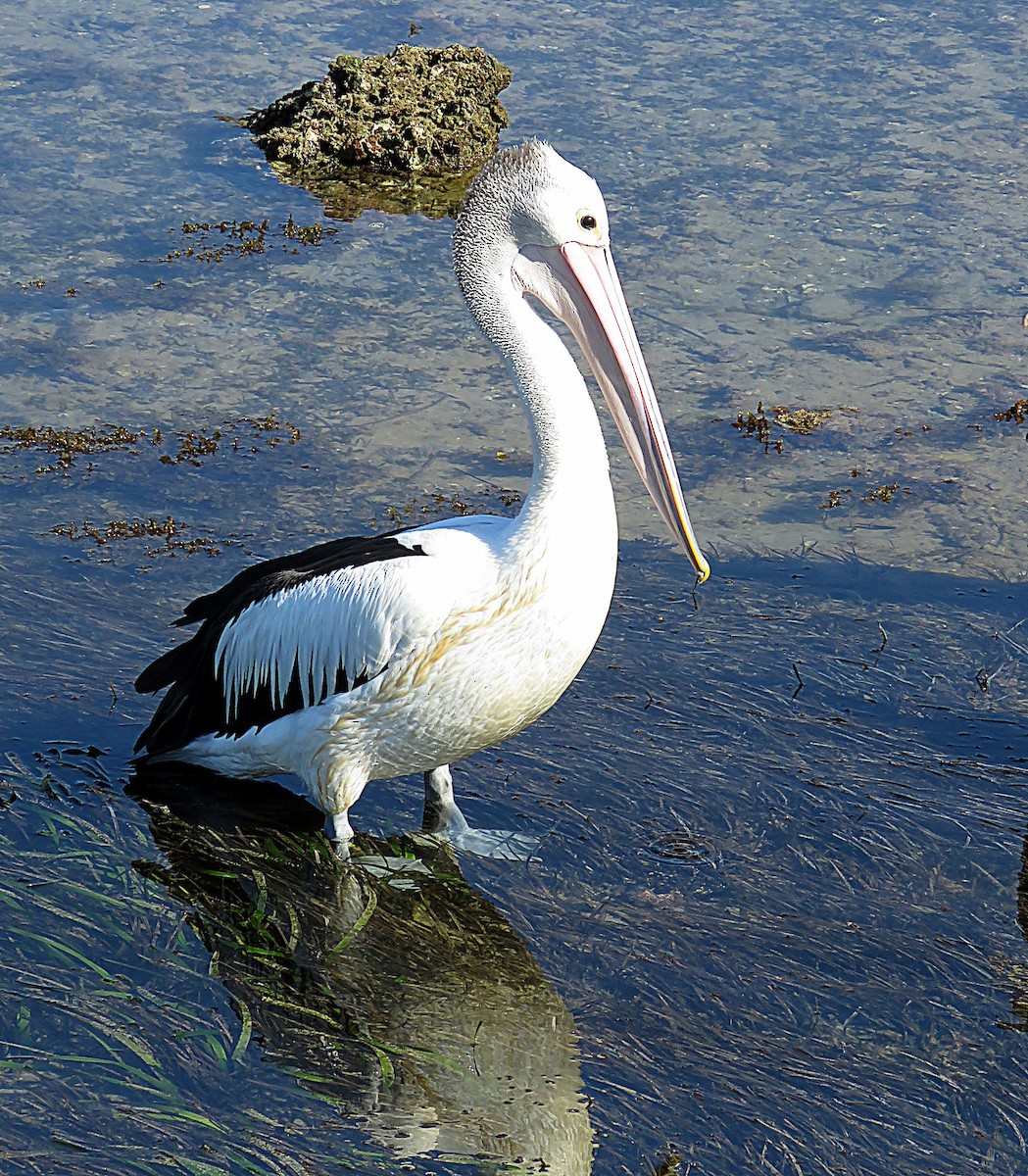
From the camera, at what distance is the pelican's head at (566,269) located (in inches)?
153

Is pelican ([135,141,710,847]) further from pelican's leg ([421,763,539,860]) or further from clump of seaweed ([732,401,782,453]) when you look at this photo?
clump of seaweed ([732,401,782,453])

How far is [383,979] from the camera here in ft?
12.7

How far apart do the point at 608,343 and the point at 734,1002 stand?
5.42 ft

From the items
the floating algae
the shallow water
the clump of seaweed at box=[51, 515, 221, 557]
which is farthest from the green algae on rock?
the clump of seaweed at box=[51, 515, 221, 557]

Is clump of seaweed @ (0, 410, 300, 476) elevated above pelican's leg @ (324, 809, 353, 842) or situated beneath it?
elevated above

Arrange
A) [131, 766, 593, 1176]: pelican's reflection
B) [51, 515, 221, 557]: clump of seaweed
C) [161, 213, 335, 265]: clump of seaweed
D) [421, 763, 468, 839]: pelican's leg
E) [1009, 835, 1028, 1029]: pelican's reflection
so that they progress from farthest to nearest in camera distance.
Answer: [161, 213, 335, 265]: clump of seaweed < [51, 515, 221, 557]: clump of seaweed < [421, 763, 468, 839]: pelican's leg < [1009, 835, 1028, 1029]: pelican's reflection < [131, 766, 593, 1176]: pelican's reflection

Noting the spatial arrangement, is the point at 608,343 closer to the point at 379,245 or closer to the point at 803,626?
the point at 803,626

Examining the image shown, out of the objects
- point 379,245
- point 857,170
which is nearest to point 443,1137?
point 379,245

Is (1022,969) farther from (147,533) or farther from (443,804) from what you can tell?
(147,533)

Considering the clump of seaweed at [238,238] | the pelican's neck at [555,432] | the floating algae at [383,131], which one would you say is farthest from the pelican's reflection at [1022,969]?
the floating algae at [383,131]

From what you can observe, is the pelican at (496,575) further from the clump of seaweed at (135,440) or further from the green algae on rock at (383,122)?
the green algae on rock at (383,122)

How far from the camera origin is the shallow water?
3516 mm

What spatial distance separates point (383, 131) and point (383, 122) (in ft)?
0.22

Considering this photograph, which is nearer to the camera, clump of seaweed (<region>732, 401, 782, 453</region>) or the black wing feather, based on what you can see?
the black wing feather
